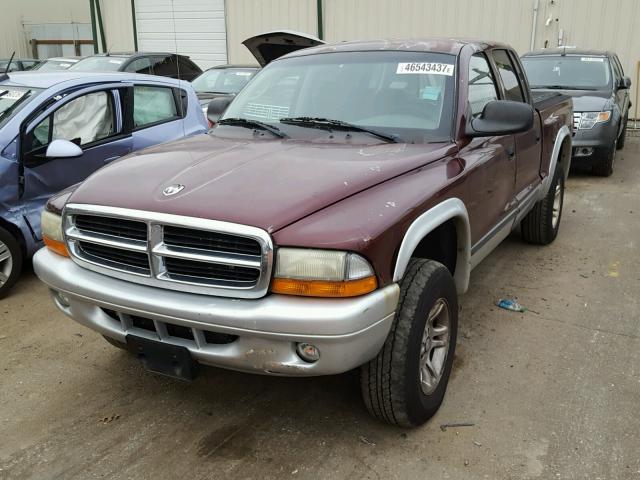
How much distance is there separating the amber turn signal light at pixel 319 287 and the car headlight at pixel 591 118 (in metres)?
7.05

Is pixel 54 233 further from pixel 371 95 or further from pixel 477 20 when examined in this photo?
pixel 477 20

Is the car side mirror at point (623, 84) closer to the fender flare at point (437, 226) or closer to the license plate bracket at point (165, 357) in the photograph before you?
the fender flare at point (437, 226)

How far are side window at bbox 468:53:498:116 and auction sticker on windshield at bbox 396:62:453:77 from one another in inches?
7.4

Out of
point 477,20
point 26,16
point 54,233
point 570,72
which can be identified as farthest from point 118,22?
point 54,233

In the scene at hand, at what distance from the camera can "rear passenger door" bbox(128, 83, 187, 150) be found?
550 centimetres

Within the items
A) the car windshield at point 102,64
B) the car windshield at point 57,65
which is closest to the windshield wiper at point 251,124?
the car windshield at point 102,64

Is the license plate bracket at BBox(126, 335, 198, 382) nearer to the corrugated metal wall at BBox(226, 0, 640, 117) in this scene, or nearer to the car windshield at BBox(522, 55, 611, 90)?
the car windshield at BBox(522, 55, 611, 90)

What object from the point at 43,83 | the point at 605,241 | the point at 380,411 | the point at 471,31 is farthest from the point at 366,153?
the point at 471,31

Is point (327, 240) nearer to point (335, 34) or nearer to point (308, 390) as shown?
point (308, 390)

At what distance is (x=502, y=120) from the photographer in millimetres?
3242

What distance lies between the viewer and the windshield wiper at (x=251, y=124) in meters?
3.39

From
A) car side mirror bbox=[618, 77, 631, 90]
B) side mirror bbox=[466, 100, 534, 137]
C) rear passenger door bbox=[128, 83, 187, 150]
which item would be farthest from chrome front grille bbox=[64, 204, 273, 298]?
car side mirror bbox=[618, 77, 631, 90]

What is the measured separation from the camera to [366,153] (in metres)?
2.95

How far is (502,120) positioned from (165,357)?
2.13 meters
